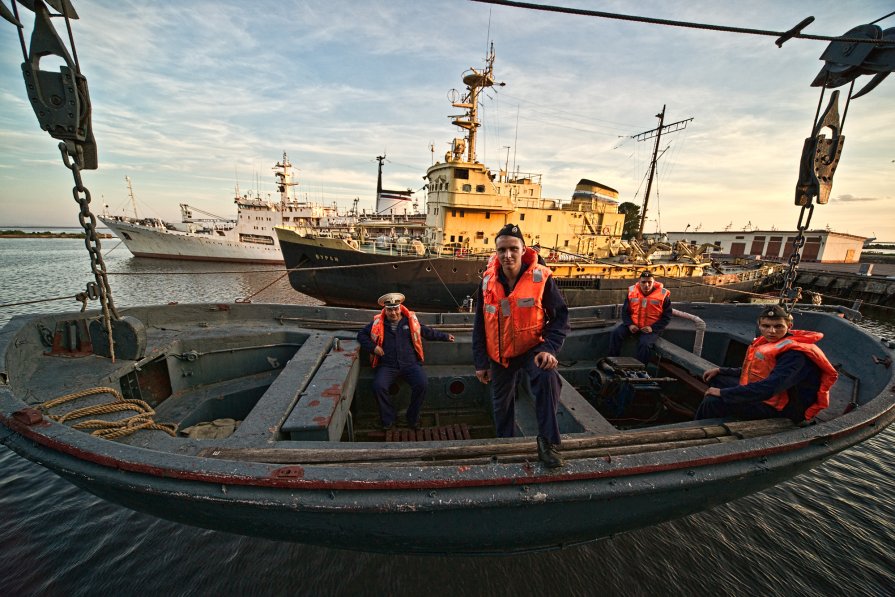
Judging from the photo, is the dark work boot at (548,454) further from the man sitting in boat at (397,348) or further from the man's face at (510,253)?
the man sitting in boat at (397,348)

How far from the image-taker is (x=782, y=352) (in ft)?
8.75

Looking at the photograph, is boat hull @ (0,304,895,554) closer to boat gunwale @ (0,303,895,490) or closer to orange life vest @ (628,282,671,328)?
boat gunwale @ (0,303,895,490)

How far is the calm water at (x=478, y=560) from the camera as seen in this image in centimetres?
297

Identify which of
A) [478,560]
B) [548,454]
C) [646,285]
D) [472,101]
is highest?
[472,101]

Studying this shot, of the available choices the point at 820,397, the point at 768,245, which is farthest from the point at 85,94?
the point at 768,245

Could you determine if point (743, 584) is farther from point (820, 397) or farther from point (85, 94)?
point (85, 94)

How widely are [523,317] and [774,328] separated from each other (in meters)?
2.26

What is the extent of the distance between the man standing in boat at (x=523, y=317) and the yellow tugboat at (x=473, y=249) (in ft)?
32.8

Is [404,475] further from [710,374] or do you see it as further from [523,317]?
[710,374]

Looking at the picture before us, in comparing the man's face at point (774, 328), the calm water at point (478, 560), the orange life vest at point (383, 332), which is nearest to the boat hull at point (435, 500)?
the man's face at point (774, 328)

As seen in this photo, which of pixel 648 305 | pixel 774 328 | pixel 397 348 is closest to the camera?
pixel 774 328

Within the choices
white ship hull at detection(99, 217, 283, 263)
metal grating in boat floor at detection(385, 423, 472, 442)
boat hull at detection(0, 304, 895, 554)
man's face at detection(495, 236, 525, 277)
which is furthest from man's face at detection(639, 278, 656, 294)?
white ship hull at detection(99, 217, 283, 263)

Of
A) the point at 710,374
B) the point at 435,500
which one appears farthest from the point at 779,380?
the point at 435,500

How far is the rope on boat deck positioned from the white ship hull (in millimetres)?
34802
